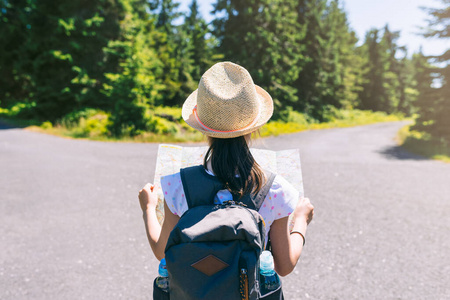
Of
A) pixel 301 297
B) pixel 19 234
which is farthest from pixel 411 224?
pixel 19 234

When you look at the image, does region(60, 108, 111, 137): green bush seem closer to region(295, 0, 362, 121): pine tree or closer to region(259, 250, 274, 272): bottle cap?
region(259, 250, 274, 272): bottle cap

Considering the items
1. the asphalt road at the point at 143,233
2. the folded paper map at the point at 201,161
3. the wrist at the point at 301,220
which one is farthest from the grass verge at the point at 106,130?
the wrist at the point at 301,220

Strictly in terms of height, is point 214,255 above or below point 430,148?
above

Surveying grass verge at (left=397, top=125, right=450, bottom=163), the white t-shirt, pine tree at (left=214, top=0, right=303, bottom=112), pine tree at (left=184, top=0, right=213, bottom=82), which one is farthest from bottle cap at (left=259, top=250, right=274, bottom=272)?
pine tree at (left=184, top=0, right=213, bottom=82)

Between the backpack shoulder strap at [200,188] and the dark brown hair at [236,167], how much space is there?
0.04 meters

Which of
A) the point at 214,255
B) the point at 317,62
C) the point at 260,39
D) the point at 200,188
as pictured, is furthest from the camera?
the point at 317,62

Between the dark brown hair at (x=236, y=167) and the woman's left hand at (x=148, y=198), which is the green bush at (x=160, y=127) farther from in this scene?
the dark brown hair at (x=236, y=167)

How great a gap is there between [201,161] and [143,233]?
3.26m

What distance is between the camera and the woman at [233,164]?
1426 millimetres

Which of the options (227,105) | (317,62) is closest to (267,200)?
(227,105)

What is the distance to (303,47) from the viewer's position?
2762 cm

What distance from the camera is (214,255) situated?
1209mm

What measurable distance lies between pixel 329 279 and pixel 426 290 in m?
0.96

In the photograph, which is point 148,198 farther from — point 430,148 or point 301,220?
point 430,148
